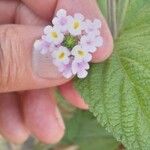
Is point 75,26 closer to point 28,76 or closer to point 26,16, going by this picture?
point 28,76

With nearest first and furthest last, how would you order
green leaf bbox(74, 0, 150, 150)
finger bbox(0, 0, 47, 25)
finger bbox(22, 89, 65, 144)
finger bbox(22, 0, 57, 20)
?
green leaf bbox(74, 0, 150, 150), finger bbox(22, 0, 57, 20), finger bbox(0, 0, 47, 25), finger bbox(22, 89, 65, 144)

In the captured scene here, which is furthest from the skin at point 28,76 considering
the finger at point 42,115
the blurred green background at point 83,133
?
the blurred green background at point 83,133

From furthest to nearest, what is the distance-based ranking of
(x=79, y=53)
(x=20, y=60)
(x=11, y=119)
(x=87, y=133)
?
1. (x=87, y=133)
2. (x=11, y=119)
3. (x=20, y=60)
4. (x=79, y=53)

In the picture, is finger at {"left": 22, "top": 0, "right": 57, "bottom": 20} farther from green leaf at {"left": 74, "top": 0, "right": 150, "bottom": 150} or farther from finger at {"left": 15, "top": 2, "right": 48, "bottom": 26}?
green leaf at {"left": 74, "top": 0, "right": 150, "bottom": 150}

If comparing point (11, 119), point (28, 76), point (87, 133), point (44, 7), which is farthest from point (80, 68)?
point (87, 133)

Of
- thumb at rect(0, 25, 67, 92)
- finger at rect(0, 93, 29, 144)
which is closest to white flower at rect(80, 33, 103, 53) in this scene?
thumb at rect(0, 25, 67, 92)

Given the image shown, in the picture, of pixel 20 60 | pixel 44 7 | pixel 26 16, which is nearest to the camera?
pixel 20 60
